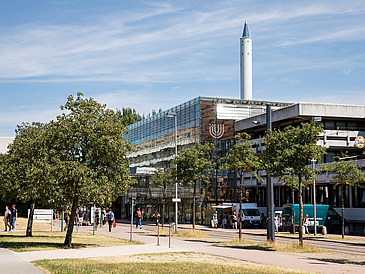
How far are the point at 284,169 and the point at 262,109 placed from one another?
1710 inches

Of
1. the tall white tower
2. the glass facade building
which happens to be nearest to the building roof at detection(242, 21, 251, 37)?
the tall white tower

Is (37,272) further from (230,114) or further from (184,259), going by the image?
(230,114)

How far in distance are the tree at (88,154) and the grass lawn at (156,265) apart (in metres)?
4.47

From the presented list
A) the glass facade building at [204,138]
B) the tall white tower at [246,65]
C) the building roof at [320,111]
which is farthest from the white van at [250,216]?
the tall white tower at [246,65]

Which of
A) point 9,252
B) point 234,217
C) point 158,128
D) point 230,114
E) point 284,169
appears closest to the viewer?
point 9,252

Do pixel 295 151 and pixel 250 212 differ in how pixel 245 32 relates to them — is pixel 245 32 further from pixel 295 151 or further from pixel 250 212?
pixel 295 151

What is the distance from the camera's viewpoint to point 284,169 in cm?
2112

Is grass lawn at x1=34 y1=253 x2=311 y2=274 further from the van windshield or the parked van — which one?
the van windshield

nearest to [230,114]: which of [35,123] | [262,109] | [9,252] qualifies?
[262,109]

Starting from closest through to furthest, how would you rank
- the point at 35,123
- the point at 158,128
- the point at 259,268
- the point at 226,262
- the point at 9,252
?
the point at 259,268, the point at 226,262, the point at 9,252, the point at 35,123, the point at 158,128

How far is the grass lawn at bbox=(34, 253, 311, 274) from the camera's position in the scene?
1276 cm

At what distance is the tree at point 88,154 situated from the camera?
19.8 meters

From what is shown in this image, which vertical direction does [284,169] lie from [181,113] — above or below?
below

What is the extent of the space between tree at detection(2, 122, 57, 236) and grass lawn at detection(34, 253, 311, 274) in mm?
5766
